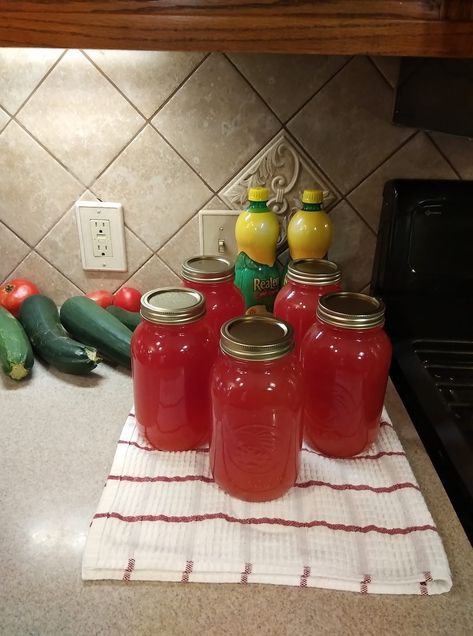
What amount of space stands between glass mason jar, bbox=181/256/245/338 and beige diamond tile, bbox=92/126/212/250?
0.24m

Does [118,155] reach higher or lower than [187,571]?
higher

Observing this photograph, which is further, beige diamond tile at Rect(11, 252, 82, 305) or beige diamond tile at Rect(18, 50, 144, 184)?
beige diamond tile at Rect(11, 252, 82, 305)

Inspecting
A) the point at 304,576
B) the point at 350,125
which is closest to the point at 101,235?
the point at 350,125

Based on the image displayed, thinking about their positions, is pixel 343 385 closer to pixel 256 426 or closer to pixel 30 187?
pixel 256 426

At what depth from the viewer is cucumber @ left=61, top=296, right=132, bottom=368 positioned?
87 centimetres

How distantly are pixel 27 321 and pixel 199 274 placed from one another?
0.39 metres

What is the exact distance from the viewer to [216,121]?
35.6 inches

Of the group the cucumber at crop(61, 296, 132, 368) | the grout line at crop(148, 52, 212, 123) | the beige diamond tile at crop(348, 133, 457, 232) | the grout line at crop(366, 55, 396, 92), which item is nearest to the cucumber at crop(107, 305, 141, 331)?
the cucumber at crop(61, 296, 132, 368)

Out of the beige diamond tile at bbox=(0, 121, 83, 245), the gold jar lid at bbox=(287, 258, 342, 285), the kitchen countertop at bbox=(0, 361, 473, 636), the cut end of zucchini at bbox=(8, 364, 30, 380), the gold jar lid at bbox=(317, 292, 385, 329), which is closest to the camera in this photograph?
the kitchen countertop at bbox=(0, 361, 473, 636)

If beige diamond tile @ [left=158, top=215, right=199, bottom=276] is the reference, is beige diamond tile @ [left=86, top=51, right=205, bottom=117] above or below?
above

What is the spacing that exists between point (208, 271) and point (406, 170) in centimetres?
43

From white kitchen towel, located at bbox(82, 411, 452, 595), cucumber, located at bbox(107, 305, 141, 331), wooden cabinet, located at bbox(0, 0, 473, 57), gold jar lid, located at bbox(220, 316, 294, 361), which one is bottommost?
white kitchen towel, located at bbox(82, 411, 452, 595)

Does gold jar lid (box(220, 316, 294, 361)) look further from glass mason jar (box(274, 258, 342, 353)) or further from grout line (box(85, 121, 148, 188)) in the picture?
grout line (box(85, 121, 148, 188))

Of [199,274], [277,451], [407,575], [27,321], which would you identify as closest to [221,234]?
[199,274]
